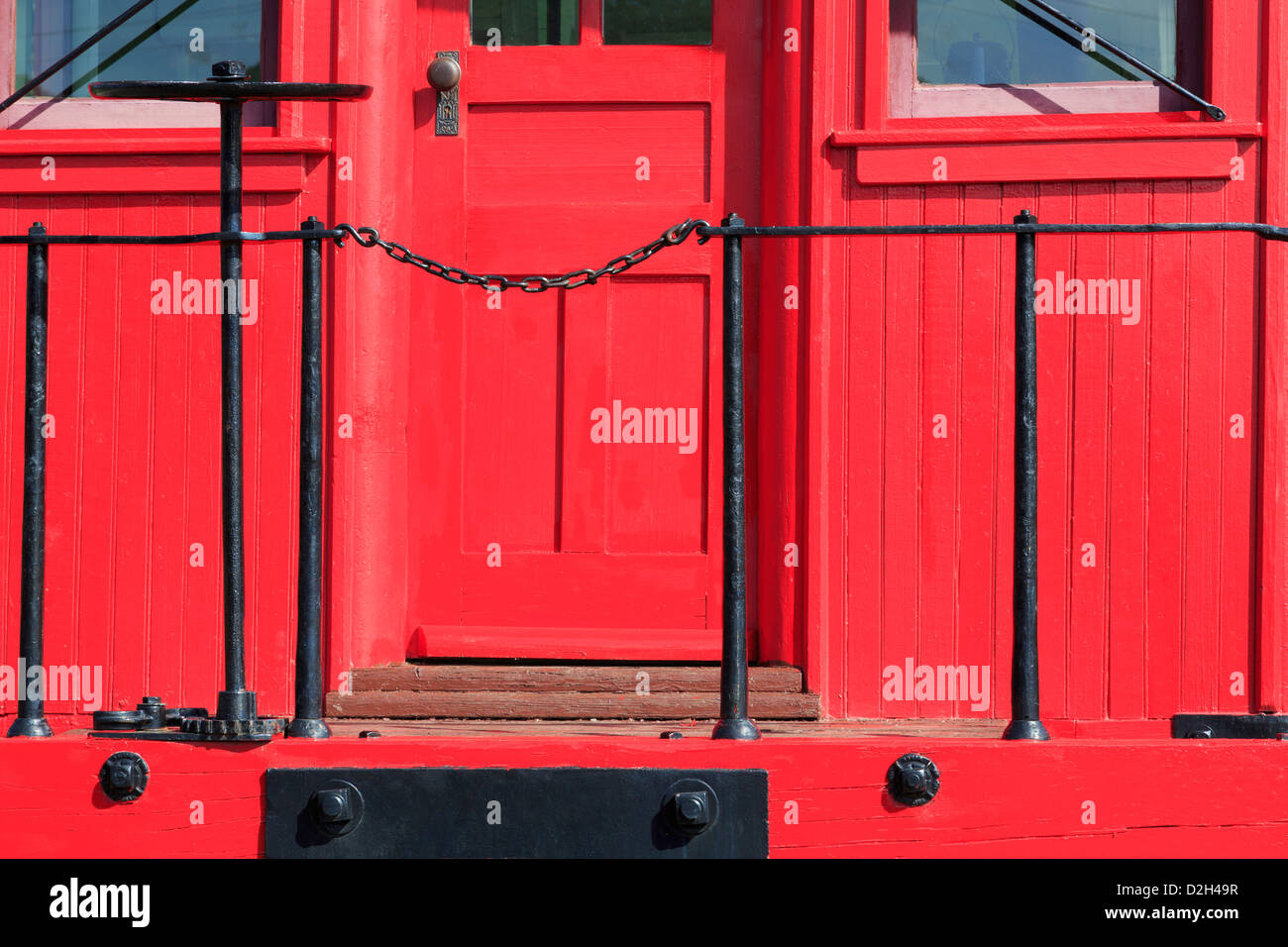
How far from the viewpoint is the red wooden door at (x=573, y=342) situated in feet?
12.1

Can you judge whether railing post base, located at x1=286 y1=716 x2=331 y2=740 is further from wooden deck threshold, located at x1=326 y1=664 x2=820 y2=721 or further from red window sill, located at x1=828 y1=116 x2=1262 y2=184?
red window sill, located at x1=828 y1=116 x2=1262 y2=184

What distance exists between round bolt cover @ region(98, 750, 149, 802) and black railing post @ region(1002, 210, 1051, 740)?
60.9 inches

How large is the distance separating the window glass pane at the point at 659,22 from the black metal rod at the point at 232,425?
161cm

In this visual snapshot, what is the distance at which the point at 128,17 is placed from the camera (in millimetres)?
3875

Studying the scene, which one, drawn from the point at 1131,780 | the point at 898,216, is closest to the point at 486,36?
the point at 898,216

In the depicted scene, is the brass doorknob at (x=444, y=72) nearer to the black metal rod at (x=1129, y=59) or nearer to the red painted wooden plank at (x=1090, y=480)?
the black metal rod at (x=1129, y=59)

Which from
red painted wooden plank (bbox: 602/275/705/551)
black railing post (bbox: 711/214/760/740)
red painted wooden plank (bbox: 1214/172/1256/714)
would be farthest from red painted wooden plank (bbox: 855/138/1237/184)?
black railing post (bbox: 711/214/760/740)

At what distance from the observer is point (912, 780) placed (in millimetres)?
2303

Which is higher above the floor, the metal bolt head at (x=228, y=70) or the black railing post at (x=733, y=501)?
the metal bolt head at (x=228, y=70)

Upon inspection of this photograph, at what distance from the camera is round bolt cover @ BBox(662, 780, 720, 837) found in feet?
7.50

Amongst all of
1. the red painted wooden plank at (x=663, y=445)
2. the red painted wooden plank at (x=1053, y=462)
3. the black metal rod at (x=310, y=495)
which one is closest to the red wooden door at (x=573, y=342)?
the red painted wooden plank at (x=663, y=445)

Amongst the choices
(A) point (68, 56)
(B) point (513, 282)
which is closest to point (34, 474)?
(B) point (513, 282)

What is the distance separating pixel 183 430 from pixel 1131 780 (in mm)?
2601

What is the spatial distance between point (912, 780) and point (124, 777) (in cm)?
138
